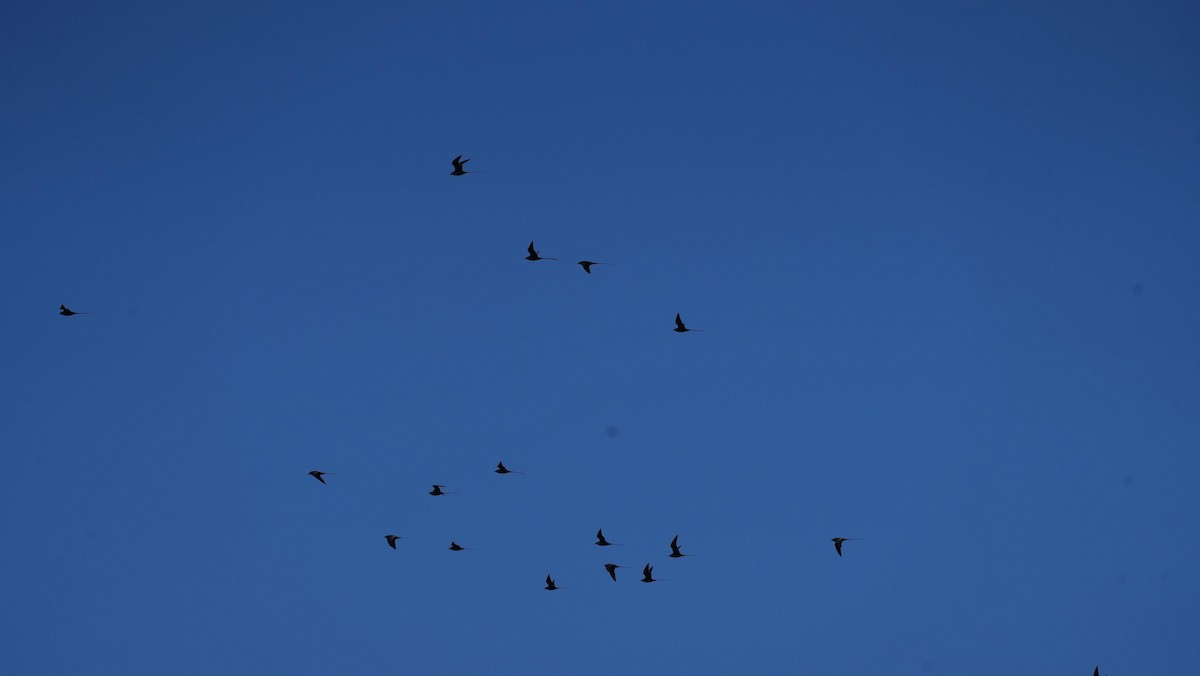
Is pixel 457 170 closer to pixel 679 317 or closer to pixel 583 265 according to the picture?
pixel 583 265

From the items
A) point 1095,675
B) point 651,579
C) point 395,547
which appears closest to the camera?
point 1095,675

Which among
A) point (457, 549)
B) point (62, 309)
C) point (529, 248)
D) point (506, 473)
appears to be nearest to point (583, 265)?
point (529, 248)

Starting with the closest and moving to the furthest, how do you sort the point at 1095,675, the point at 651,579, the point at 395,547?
1. the point at 1095,675
2. the point at 651,579
3. the point at 395,547

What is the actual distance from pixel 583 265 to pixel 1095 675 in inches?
1402

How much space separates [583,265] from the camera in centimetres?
9775

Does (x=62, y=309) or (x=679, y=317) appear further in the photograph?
(x=62, y=309)

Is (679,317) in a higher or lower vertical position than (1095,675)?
higher

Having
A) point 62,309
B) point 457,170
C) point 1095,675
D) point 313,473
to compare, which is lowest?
point 1095,675

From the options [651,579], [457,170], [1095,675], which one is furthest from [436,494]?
[1095,675]

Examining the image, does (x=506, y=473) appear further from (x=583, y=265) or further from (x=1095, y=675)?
(x=1095, y=675)

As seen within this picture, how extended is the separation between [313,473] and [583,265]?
876 inches

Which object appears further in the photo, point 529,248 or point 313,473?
point 313,473

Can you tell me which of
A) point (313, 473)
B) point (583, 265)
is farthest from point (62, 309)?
point (583, 265)

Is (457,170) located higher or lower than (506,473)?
higher
